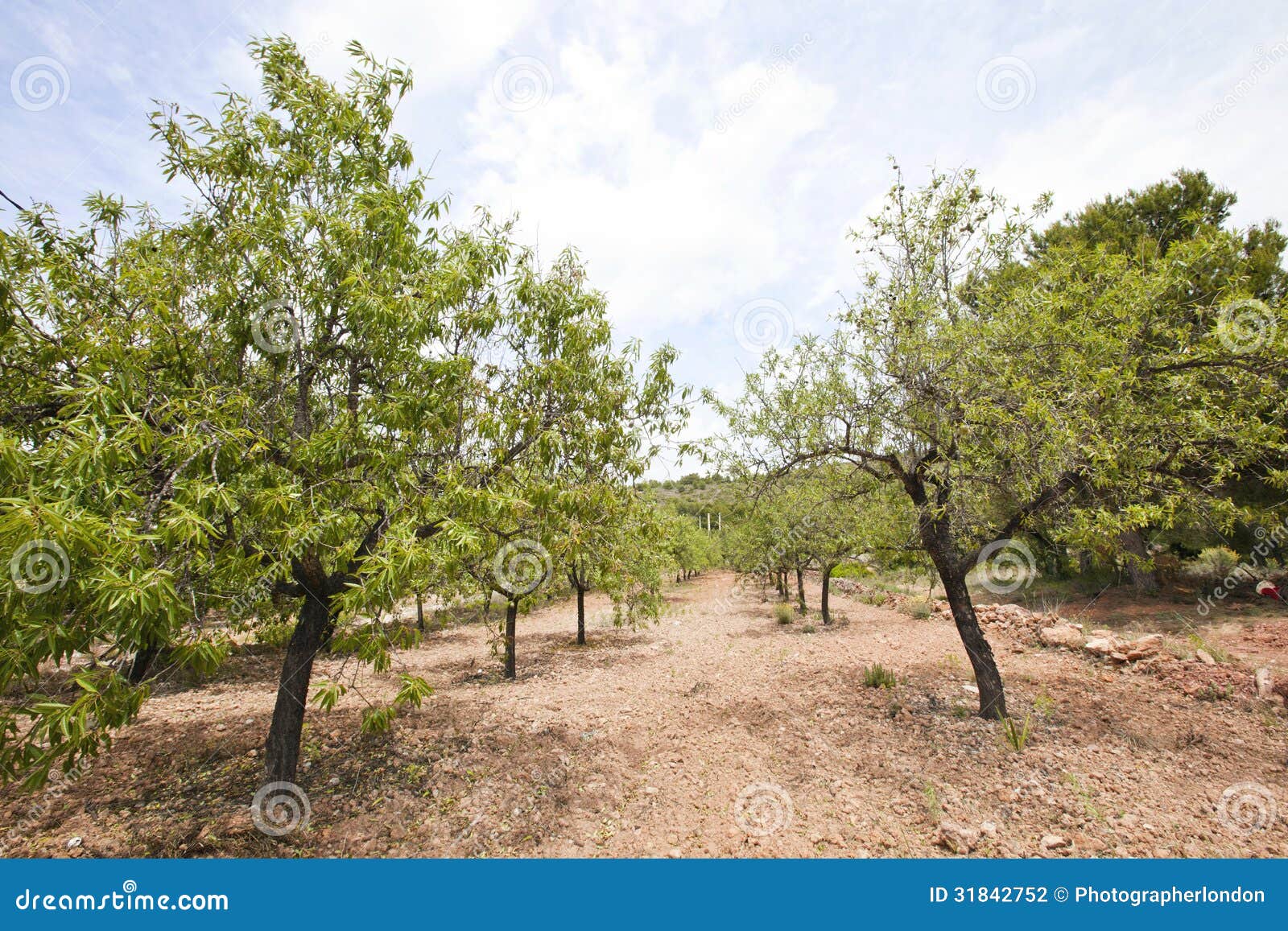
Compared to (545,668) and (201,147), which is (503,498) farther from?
(545,668)

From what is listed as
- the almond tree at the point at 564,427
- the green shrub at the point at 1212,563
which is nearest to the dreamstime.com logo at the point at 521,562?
the almond tree at the point at 564,427

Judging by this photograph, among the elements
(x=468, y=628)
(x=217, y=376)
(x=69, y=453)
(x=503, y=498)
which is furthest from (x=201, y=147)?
(x=468, y=628)

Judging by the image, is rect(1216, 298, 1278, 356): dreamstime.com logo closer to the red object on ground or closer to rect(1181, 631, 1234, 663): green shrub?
rect(1181, 631, 1234, 663): green shrub

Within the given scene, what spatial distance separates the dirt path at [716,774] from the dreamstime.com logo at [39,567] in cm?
394

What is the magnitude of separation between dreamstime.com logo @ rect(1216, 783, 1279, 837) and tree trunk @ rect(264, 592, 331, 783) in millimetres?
9488

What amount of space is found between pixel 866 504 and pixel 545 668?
29.9 feet

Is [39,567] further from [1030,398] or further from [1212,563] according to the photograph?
[1212,563]

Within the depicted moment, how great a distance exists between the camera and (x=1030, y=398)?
5531 mm

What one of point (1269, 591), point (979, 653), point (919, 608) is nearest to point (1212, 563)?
point (1269, 591)

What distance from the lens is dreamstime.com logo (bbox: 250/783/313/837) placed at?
5.38m

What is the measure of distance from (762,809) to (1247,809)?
489 centimetres

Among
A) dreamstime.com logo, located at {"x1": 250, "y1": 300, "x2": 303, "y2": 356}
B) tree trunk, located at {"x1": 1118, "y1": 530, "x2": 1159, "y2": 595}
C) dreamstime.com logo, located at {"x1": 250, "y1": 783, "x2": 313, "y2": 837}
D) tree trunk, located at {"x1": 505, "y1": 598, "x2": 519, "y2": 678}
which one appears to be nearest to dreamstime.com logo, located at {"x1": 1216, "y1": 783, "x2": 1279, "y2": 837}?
dreamstime.com logo, located at {"x1": 250, "y1": 783, "x2": 313, "y2": 837}

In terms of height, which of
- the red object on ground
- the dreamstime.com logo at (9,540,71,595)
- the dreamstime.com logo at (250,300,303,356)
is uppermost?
the dreamstime.com logo at (250,300,303,356)

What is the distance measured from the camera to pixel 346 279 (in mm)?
4551
